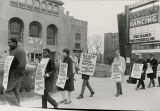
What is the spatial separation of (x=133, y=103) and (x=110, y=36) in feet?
7.76

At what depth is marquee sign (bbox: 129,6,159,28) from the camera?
9.24 metres

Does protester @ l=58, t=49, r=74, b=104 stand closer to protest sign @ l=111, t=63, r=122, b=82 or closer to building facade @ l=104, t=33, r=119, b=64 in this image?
building facade @ l=104, t=33, r=119, b=64

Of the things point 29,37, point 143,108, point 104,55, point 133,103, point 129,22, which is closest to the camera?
point 143,108

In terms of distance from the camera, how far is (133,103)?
24.6ft

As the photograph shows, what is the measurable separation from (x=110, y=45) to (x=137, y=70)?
1.63m

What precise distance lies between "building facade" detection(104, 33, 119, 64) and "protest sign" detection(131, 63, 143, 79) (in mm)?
1021

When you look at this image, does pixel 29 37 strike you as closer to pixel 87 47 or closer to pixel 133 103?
pixel 87 47

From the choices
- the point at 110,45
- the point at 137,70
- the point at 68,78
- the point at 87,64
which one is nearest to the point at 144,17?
the point at 110,45

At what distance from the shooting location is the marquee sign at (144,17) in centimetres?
924

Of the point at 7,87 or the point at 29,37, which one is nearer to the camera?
the point at 7,87

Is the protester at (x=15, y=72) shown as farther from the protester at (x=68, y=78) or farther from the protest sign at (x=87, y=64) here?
the protest sign at (x=87, y=64)

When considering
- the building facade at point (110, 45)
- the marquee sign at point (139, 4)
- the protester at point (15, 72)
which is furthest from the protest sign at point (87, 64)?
the protester at point (15, 72)

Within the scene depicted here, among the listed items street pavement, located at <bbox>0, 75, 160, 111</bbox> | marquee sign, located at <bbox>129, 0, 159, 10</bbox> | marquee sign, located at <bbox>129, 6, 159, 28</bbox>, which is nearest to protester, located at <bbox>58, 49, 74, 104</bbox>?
street pavement, located at <bbox>0, 75, 160, 111</bbox>

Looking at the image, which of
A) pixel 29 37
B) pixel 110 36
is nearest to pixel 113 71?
pixel 110 36
